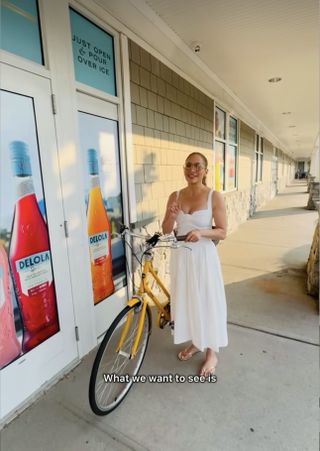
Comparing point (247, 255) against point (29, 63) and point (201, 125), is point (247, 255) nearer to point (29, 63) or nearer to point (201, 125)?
point (201, 125)

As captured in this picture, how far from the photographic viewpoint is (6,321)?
1.66 metres

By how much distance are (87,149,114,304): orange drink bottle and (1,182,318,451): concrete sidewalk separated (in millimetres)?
574

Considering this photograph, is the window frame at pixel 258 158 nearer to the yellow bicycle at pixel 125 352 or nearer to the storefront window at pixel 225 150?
the storefront window at pixel 225 150

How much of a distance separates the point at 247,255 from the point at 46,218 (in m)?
3.71

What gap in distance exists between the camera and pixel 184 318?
6.23 ft

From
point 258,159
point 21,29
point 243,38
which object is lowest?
point 258,159

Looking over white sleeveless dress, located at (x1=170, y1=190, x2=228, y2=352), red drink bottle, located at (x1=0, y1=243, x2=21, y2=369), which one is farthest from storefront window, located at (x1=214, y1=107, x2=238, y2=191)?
red drink bottle, located at (x1=0, y1=243, x2=21, y2=369)

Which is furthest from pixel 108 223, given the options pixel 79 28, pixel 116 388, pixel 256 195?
pixel 256 195

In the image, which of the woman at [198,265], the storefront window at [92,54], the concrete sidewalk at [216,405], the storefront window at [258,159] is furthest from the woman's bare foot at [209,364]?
the storefront window at [258,159]

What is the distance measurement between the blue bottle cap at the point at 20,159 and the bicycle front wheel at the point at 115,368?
1.03 meters

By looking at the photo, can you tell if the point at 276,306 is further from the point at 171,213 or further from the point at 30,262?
the point at 30,262

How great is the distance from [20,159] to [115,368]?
1.55 m

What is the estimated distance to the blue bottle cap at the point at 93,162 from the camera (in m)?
2.24

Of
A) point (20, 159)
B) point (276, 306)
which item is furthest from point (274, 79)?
point (20, 159)
